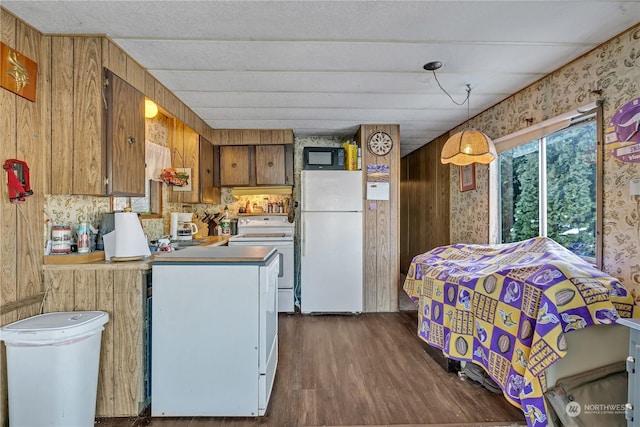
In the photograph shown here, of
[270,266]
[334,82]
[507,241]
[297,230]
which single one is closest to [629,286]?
[507,241]

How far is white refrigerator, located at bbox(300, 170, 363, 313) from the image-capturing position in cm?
351

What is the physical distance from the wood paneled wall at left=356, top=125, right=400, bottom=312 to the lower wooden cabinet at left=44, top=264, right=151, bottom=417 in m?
2.47

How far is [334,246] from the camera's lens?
3.52 meters

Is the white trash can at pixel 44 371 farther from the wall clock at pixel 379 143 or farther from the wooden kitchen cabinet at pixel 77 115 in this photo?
the wall clock at pixel 379 143

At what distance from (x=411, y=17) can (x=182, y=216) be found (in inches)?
110

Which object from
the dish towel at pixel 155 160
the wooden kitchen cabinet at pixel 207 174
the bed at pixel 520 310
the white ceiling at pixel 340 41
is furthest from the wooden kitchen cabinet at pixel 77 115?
the bed at pixel 520 310

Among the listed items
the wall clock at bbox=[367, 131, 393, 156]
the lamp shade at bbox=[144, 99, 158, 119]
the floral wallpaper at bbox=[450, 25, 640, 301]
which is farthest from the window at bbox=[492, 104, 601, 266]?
the lamp shade at bbox=[144, 99, 158, 119]

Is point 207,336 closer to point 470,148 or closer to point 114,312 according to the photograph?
point 114,312

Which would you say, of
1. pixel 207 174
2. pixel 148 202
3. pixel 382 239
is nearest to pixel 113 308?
pixel 148 202

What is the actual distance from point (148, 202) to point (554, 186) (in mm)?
3467

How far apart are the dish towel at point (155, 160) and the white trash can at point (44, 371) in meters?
1.57

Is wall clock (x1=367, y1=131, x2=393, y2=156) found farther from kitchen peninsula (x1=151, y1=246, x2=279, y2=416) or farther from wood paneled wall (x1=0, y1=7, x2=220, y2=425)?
wood paneled wall (x1=0, y1=7, x2=220, y2=425)

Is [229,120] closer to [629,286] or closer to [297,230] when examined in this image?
[297,230]

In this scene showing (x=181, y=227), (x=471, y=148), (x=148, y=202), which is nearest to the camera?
(x=471, y=148)
